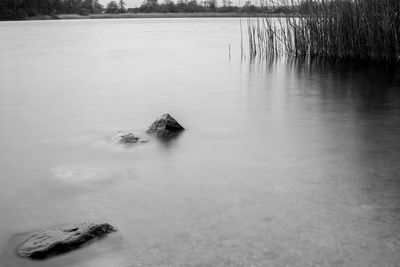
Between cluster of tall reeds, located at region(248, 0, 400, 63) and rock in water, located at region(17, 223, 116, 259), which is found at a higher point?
cluster of tall reeds, located at region(248, 0, 400, 63)

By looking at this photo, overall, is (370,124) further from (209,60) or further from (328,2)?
(209,60)

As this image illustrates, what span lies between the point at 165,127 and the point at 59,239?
96.7 inches

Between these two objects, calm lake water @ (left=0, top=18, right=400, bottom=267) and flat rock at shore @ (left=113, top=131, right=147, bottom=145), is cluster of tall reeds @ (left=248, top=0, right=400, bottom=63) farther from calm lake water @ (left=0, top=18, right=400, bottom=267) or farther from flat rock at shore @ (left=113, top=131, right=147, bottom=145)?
flat rock at shore @ (left=113, top=131, right=147, bottom=145)

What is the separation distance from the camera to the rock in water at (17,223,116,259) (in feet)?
8.18

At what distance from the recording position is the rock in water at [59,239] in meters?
2.49

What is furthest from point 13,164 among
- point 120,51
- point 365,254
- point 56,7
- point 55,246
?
point 56,7

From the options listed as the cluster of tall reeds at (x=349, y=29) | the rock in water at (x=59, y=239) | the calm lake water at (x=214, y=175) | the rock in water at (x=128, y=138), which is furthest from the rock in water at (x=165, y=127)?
the cluster of tall reeds at (x=349, y=29)

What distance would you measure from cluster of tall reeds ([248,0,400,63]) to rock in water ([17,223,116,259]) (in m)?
7.07

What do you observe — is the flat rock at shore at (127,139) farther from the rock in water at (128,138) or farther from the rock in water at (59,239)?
the rock in water at (59,239)

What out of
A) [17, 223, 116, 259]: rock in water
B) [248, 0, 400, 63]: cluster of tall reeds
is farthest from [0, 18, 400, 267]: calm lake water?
[248, 0, 400, 63]: cluster of tall reeds

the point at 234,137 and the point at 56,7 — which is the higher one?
the point at 56,7

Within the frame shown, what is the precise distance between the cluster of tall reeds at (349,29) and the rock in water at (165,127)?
16.3 ft

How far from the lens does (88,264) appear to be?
2.40 m

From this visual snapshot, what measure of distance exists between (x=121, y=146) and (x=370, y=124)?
100 inches
